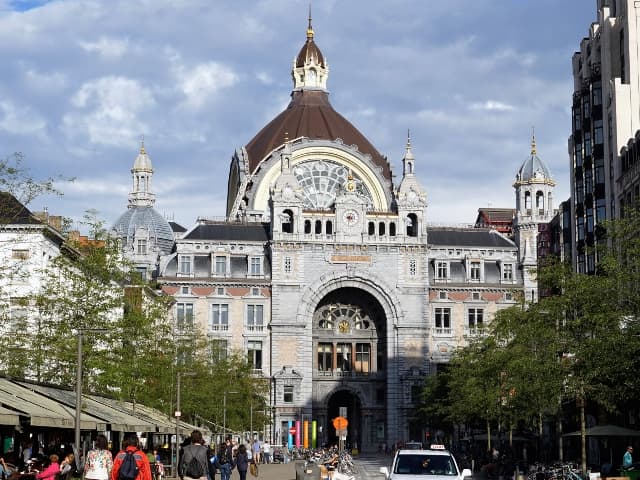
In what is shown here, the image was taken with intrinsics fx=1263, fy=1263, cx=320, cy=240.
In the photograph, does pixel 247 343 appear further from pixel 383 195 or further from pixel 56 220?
pixel 56 220

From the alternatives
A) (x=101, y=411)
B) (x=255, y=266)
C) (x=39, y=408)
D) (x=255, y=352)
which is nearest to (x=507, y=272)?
(x=255, y=266)

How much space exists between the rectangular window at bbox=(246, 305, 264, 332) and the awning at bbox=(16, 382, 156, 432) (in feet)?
240

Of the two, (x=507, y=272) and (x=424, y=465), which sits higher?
(x=507, y=272)

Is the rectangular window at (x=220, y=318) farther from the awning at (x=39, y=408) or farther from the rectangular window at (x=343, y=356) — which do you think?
the awning at (x=39, y=408)

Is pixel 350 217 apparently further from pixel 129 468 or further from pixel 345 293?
pixel 129 468

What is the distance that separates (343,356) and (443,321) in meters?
11.9

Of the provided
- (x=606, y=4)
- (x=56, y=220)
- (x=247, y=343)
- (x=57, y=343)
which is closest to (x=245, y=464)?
(x=57, y=343)

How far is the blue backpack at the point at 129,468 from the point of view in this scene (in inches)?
1156

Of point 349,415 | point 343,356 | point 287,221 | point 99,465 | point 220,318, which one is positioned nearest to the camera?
point 99,465

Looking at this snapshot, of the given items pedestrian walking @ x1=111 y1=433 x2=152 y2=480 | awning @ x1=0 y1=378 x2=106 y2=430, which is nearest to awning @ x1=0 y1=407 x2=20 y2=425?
awning @ x1=0 y1=378 x2=106 y2=430

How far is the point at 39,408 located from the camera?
4369cm

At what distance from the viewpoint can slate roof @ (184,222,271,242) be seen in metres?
135

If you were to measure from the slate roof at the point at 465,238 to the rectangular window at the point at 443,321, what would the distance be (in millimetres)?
7709

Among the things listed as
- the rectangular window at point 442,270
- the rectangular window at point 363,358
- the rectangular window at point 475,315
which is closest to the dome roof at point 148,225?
the rectangular window at point 363,358
